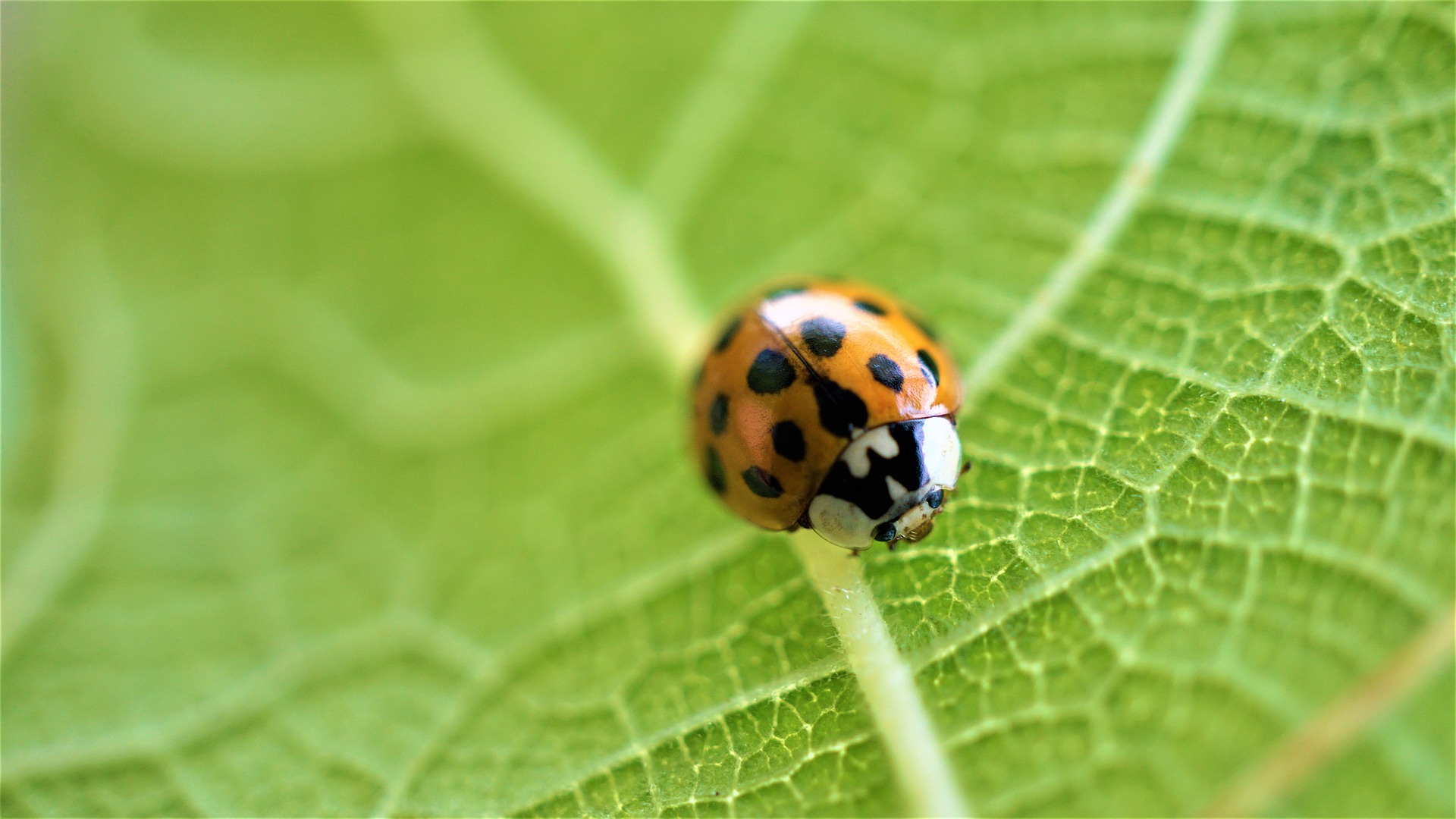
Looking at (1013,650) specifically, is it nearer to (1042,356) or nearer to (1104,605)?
(1104,605)

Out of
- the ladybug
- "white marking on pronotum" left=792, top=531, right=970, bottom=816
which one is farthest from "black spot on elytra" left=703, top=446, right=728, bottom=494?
"white marking on pronotum" left=792, top=531, right=970, bottom=816

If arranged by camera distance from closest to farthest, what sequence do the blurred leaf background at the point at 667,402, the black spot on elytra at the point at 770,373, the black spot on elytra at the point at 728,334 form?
1. the blurred leaf background at the point at 667,402
2. the black spot on elytra at the point at 770,373
3. the black spot on elytra at the point at 728,334

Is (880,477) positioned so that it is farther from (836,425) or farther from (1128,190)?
(1128,190)

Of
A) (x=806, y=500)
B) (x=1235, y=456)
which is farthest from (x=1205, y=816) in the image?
(x=806, y=500)

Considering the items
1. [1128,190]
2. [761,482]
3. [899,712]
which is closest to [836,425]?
[761,482]

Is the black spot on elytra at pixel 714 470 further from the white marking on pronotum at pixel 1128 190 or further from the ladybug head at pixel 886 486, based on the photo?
the white marking on pronotum at pixel 1128 190

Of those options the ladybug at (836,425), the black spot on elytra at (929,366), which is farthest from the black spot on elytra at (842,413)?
the black spot on elytra at (929,366)
